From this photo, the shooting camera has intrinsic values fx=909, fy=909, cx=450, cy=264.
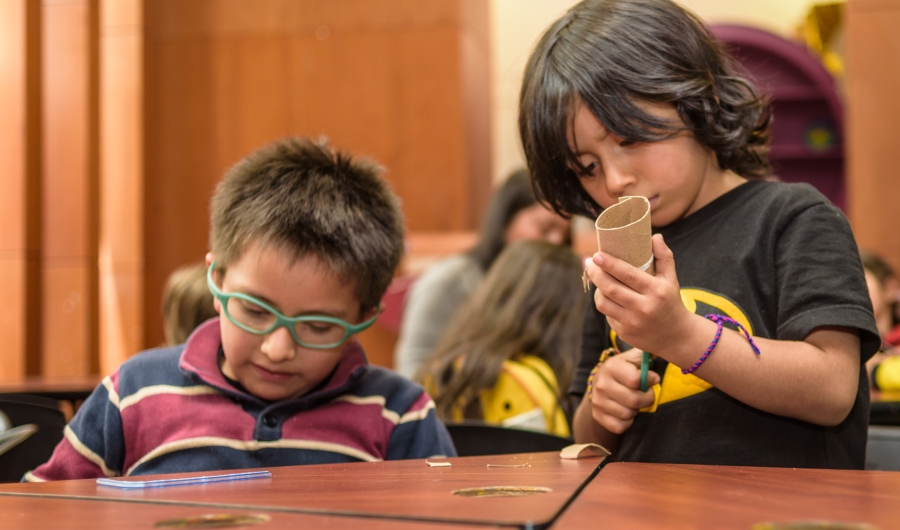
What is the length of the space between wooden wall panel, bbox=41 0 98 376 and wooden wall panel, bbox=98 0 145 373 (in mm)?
448

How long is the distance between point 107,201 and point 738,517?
6435mm

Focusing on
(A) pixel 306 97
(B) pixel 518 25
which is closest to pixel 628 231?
(A) pixel 306 97

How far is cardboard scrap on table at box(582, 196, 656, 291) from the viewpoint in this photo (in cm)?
105

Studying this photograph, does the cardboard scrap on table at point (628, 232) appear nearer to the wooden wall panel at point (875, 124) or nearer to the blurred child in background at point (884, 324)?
the blurred child in background at point (884, 324)

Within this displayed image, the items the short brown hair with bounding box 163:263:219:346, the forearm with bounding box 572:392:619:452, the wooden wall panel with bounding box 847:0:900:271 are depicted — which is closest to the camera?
the forearm with bounding box 572:392:619:452

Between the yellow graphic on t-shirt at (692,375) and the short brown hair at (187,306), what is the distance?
1.65 meters

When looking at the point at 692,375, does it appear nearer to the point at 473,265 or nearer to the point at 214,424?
the point at 214,424

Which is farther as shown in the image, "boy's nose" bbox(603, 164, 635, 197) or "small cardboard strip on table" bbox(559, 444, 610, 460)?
"boy's nose" bbox(603, 164, 635, 197)

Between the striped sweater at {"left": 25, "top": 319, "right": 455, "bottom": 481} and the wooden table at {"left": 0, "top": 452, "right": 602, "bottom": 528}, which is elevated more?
the wooden table at {"left": 0, "top": 452, "right": 602, "bottom": 528}

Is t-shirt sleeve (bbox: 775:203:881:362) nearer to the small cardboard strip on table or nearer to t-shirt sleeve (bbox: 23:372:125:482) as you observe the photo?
the small cardboard strip on table

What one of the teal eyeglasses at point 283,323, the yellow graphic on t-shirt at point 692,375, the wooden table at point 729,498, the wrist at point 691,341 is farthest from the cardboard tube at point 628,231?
the teal eyeglasses at point 283,323

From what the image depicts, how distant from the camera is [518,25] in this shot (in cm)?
819

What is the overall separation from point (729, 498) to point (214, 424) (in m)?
1.05

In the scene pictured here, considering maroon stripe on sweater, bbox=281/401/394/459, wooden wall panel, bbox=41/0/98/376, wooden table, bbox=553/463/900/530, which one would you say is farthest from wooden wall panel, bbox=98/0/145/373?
wooden table, bbox=553/463/900/530
